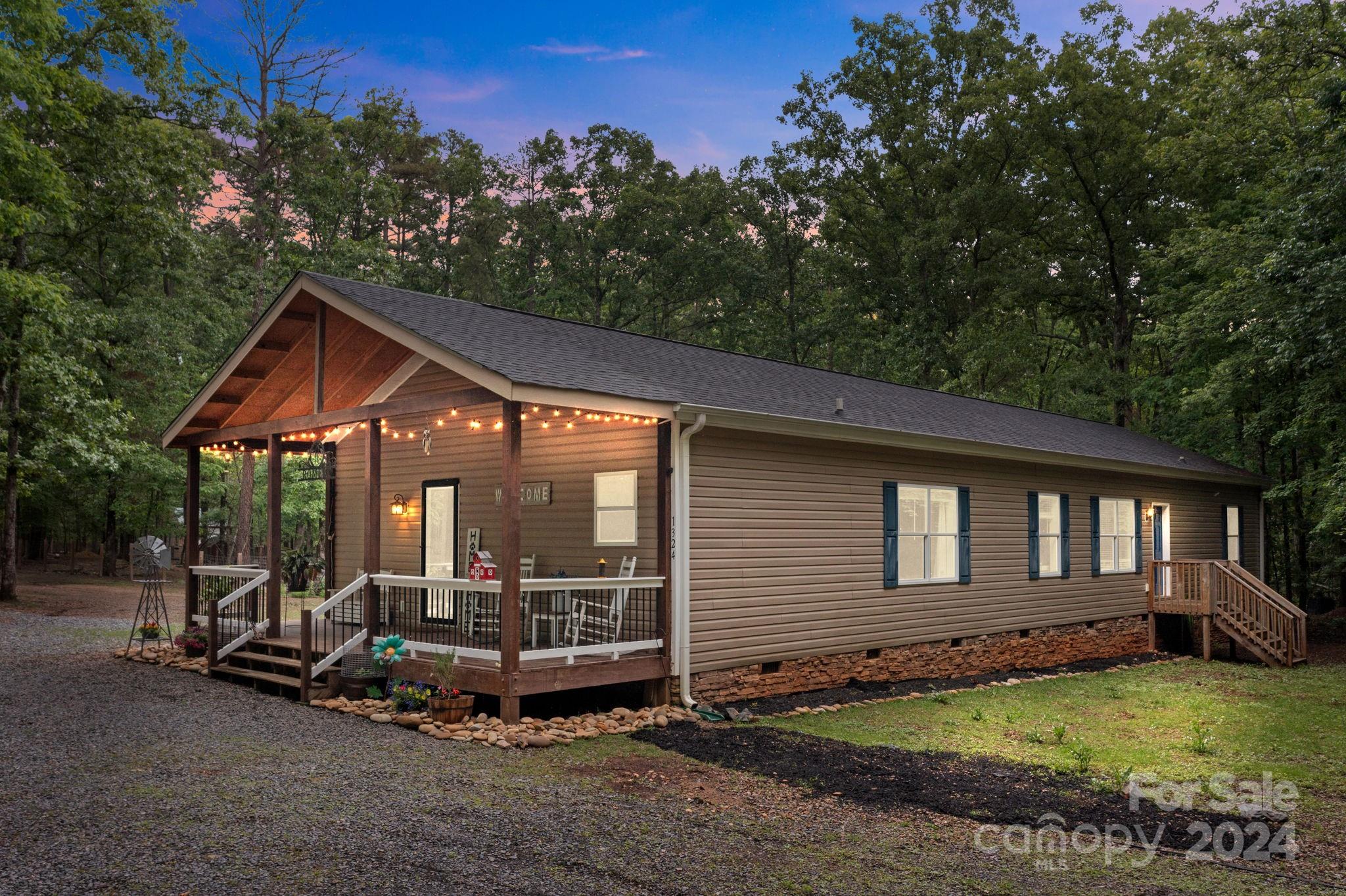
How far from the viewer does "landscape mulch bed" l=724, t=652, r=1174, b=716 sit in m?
10.3

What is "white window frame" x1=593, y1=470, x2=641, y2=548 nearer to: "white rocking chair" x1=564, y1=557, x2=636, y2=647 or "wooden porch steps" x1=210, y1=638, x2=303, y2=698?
"white rocking chair" x1=564, y1=557, x2=636, y2=647

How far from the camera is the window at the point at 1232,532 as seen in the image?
1977 cm

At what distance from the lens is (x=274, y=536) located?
11.1m

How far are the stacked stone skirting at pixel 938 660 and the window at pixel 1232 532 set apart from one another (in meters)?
3.65

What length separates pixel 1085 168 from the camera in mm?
27781

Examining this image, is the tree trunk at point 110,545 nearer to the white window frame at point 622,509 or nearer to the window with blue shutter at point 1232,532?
the white window frame at point 622,509

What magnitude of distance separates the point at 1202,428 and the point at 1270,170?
600 centimetres

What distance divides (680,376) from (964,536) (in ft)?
16.6

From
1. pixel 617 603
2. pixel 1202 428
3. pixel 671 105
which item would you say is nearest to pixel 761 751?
pixel 617 603

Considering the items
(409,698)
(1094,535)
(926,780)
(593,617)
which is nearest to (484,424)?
(593,617)

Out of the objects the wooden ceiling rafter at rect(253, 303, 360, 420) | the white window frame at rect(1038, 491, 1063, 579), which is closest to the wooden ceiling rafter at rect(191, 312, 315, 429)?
the wooden ceiling rafter at rect(253, 303, 360, 420)

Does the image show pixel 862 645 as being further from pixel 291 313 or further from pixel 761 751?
pixel 291 313

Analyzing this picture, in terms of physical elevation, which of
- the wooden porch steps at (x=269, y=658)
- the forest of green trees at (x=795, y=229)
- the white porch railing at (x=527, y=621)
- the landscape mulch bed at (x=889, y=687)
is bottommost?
the landscape mulch bed at (x=889, y=687)

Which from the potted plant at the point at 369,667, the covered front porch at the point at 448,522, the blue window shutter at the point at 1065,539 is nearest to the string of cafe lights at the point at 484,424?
the covered front porch at the point at 448,522
